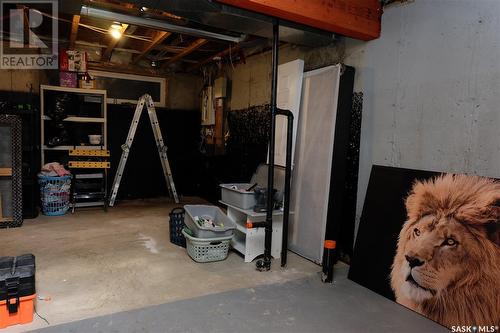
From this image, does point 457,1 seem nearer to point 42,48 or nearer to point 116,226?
point 116,226

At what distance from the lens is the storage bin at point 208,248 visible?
9.60 ft

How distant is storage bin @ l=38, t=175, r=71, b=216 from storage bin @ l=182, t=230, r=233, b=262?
8.28ft

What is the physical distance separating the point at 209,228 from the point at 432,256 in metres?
1.70

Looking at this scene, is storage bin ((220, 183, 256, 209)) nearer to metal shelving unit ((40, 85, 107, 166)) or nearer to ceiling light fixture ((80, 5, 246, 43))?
ceiling light fixture ((80, 5, 246, 43))

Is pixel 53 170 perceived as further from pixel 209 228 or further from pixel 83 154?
pixel 209 228

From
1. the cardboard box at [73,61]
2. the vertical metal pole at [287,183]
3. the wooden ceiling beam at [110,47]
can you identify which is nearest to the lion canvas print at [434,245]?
the vertical metal pole at [287,183]

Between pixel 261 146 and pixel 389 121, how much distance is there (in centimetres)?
189

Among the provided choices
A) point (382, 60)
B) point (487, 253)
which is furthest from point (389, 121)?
point (487, 253)

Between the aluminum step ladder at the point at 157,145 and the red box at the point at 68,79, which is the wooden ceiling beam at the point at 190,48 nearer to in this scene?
the aluminum step ladder at the point at 157,145

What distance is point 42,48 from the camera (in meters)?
5.03

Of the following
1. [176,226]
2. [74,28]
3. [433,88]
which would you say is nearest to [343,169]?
[433,88]

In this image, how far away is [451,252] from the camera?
2107mm

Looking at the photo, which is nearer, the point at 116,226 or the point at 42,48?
the point at 116,226

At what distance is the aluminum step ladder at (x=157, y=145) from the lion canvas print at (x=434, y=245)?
367 cm
